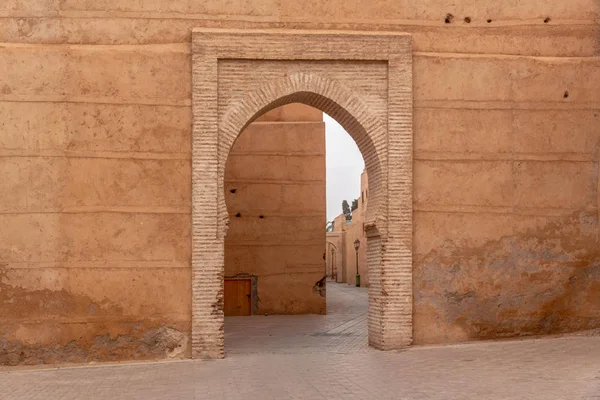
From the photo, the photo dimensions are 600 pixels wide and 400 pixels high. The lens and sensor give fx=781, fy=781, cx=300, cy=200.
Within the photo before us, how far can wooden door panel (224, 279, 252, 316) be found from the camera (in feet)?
60.2

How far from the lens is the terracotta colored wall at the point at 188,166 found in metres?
10.7

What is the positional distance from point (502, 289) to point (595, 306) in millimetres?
1434

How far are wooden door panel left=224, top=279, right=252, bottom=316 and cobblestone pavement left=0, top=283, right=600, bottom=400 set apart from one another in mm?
5938

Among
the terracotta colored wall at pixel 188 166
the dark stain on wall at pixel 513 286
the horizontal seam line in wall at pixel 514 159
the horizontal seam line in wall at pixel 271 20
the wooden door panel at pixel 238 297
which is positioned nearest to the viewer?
the terracotta colored wall at pixel 188 166

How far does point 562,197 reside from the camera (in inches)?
457

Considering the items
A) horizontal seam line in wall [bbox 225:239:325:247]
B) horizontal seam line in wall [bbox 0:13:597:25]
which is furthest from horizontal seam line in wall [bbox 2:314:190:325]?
horizontal seam line in wall [bbox 225:239:325:247]

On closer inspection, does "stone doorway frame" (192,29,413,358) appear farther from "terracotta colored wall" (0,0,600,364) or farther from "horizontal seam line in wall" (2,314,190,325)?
"horizontal seam line in wall" (2,314,190,325)

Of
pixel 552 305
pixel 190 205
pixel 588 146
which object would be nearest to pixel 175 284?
pixel 190 205

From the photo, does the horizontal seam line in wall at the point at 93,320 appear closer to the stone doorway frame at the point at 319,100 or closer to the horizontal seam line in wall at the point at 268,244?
the stone doorway frame at the point at 319,100

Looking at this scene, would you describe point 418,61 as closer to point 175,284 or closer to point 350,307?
point 175,284

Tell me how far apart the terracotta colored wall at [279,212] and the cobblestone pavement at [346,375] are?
5955mm

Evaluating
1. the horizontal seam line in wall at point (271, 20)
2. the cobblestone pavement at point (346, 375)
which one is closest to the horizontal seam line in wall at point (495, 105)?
the horizontal seam line in wall at point (271, 20)

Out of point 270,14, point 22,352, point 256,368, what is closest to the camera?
point 256,368

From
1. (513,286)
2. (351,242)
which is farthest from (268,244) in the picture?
(351,242)
